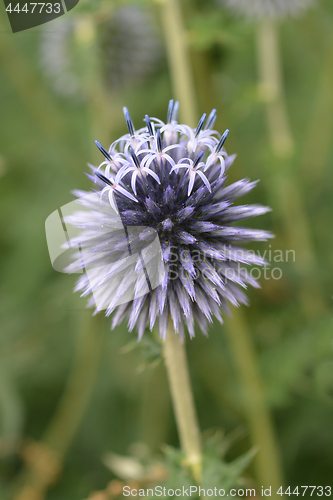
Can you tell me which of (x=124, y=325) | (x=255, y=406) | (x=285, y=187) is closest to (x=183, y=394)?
(x=255, y=406)

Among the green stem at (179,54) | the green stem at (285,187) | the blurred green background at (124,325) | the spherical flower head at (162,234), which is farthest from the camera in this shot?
the green stem at (285,187)

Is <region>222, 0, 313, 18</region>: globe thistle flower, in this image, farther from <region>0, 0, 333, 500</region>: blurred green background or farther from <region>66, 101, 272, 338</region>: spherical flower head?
<region>66, 101, 272, 338</region>: spherical flower head

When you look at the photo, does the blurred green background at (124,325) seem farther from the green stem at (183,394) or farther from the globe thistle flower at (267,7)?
the green stem at (183,394)

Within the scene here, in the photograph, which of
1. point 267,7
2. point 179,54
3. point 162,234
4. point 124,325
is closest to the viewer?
point 162,234

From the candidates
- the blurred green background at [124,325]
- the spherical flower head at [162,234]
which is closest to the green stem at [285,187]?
the blurred green background at [124,325]

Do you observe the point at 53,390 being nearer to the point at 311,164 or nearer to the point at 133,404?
the point at 133,404

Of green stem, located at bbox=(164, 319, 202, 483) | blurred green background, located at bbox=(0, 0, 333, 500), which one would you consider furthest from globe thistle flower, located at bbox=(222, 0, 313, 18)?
green stem, located at bbox=(164, 319, 202, 483)

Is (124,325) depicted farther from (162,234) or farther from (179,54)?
(179,54)
